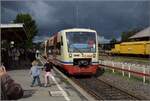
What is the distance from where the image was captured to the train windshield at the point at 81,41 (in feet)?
80.0

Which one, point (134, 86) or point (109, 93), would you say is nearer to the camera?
point (109, 93)

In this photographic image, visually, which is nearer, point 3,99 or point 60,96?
point 3,99

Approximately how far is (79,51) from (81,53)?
20 centimetres

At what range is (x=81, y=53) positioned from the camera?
24.1m

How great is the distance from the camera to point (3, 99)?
492 inches

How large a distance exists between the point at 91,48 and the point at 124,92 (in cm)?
771

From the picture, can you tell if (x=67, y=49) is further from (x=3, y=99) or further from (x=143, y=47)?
(x=143, y=47)

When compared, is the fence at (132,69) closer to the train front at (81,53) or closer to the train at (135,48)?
the train front at (81,53)

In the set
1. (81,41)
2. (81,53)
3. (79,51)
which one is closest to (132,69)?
(81,53)

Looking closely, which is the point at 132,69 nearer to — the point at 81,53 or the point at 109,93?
the point at 81,53

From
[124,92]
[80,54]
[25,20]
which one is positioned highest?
[25,20]

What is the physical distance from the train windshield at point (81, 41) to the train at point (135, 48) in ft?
98.4

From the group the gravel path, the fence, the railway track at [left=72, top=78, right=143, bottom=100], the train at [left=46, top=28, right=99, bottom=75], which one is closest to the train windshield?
the train at [left=46, top=28, right=99, bottom=75]

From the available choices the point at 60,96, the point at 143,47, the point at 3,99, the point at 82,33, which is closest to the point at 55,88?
the point at 60,96
